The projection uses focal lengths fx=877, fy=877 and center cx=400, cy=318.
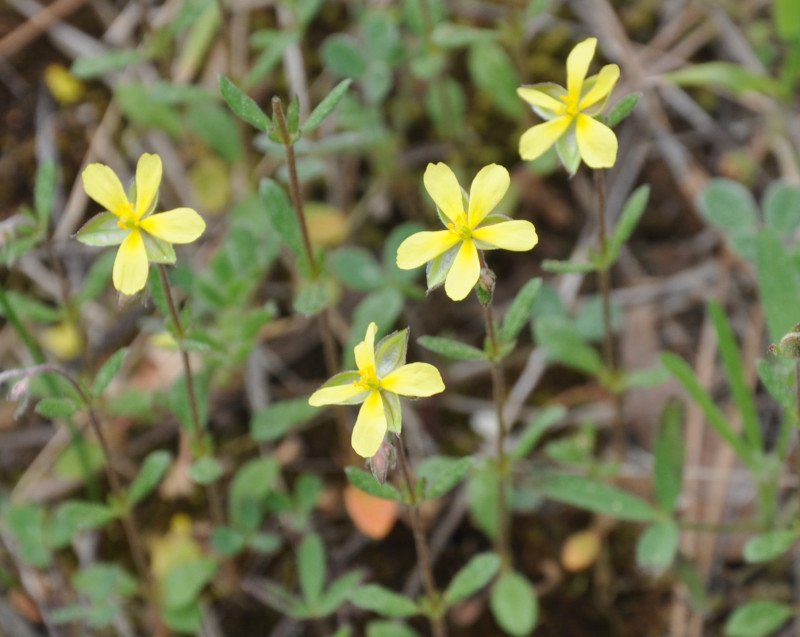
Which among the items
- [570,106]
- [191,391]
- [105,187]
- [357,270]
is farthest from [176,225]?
[357,270]

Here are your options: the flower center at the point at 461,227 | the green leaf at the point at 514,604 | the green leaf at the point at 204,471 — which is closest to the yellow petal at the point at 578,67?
the flower center at the point at 461,227

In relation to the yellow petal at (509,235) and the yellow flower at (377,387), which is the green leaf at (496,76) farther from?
the yellow flower at (377,387)

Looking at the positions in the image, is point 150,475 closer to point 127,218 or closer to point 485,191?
point 127,218

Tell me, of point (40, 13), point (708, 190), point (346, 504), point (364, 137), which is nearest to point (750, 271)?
point (708, 190)

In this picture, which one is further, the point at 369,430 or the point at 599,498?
the point at 599,498

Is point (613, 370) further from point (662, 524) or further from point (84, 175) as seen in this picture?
point (84, 175)

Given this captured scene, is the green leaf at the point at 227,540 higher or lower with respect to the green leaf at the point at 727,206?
lower

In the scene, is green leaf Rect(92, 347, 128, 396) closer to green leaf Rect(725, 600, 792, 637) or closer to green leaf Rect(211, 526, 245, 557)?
green leaf Rect(211, 526, 245, 557)
